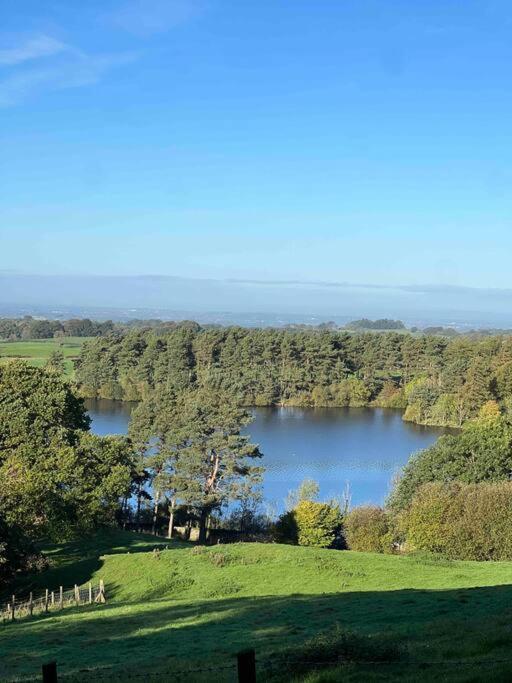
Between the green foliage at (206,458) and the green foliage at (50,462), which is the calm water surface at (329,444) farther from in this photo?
the green foliage at (50,462)

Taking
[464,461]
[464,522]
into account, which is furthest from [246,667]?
[464,461]

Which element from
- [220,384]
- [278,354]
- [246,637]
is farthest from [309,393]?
[246,637]

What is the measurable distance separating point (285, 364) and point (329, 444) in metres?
34.9

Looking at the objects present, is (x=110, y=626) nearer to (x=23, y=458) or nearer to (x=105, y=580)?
(x=105, y=580)

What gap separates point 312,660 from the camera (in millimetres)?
9273

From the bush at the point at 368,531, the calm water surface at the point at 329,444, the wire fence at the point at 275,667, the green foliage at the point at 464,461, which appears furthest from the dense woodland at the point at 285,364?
the wire fence at the point at 275,667

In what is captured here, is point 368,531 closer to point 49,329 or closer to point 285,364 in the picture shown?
point 285,364

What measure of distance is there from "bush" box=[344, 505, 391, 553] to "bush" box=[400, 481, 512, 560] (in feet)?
5.54

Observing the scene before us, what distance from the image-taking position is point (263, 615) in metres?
15.8

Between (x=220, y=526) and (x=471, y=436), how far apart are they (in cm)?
1588

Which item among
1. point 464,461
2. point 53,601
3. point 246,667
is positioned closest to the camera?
point 246,667

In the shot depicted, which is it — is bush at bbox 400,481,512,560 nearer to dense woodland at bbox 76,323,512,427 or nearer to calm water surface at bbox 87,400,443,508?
calm water surface at bbox 87,400,443,508

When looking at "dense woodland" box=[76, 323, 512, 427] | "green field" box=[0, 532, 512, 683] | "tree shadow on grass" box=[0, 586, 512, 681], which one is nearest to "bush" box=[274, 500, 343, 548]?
"green field" box=[0, 532, 512, 683]

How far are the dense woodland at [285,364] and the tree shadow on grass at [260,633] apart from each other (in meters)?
68.1
